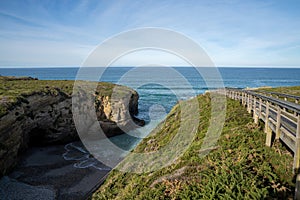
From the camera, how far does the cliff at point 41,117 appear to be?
18.9 meters

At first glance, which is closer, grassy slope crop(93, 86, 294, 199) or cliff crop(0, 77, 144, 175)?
grassy slope crop(93, 86, 294, 199)

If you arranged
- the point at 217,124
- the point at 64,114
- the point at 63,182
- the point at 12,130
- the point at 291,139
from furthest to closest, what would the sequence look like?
the point at 64,114, the point at 12,130, the point at 63,182, the point at 217,124, the point at 291,139

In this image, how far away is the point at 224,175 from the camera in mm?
6523

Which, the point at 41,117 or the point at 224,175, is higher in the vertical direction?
the point at 224,175

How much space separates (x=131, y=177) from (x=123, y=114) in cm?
2404

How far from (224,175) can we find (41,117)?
78.8ft

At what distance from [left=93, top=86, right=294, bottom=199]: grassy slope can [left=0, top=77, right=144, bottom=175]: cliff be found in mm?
13187

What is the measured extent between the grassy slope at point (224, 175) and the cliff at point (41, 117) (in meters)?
13.2

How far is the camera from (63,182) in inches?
689

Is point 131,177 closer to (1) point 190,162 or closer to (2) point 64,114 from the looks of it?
(1) point 190,162

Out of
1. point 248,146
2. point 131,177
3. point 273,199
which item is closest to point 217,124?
point 248,146

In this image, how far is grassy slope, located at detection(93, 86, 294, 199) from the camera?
19.4ft

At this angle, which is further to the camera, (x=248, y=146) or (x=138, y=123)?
(x=138, y=123)

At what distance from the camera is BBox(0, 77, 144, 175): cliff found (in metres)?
18.9
